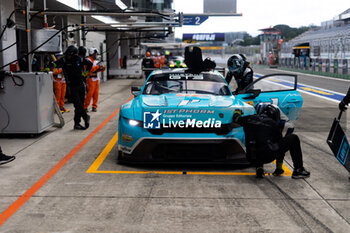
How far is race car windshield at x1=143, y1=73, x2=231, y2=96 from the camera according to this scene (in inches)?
284

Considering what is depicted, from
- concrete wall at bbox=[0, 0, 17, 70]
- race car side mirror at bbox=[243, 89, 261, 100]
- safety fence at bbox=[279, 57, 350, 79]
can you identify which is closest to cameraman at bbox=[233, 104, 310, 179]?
race car side mirror at bbox=[243, 89, 261, 100]

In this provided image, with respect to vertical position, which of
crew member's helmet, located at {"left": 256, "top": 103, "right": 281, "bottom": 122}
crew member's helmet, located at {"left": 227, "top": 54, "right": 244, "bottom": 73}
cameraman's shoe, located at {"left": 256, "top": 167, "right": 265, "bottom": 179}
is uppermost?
crew member's helmet, located at {"left": 227, "top": 54, "right": 244, "bottom": 73}

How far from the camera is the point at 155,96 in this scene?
6949mm

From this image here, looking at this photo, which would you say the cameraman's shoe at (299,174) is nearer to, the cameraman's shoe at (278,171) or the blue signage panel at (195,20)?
the cameraman's shoe at (278,171)

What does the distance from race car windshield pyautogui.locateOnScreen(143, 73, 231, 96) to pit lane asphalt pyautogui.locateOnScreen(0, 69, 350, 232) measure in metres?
1.35

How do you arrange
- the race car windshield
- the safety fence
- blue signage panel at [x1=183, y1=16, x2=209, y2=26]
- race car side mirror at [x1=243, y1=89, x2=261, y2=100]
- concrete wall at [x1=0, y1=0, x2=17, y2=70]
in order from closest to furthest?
race car side mirror at [x1=243, y1=89, x2=261, y2=100] → the race car windshield → concrete wall at [x1=0, y1=0, x2=17, y2=70] → blue signage panel at [x1=183, y1=16, x2=209, y2=26] → the safety fence

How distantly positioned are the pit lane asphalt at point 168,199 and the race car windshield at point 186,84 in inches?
53.1

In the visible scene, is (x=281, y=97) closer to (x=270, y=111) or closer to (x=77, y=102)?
(x=270, y=111)

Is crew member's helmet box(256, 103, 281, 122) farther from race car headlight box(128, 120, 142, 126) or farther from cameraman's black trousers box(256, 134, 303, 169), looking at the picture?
race car headlight box(128, 120, 142, 126)

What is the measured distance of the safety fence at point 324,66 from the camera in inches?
1359

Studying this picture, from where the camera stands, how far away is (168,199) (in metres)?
4.77

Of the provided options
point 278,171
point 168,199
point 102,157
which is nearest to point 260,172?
point 278,171

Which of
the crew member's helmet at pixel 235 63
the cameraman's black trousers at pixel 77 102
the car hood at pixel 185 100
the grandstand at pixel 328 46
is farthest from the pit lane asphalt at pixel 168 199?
the grandstand at pixel 328 46

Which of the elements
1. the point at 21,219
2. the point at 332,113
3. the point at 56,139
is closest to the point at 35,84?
the point at 56,139
